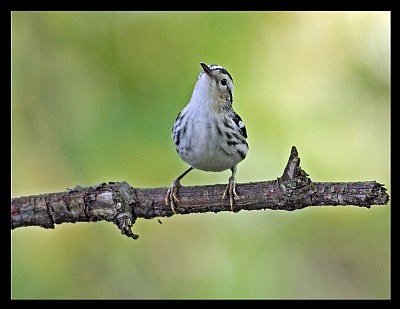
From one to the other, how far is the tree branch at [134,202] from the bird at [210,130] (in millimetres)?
155

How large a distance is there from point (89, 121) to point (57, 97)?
1.17 ft

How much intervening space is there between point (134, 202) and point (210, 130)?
0.63 m

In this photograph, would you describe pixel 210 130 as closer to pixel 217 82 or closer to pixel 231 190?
pixel 217 82

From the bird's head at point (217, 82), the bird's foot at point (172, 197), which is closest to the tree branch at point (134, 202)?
the bird's foot at point (172, 197)

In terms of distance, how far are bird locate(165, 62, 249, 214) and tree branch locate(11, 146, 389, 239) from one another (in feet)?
0.51

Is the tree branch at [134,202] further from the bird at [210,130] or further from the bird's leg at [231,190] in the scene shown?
the bird at [210,130]

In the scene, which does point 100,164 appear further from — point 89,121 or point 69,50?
point 69,50

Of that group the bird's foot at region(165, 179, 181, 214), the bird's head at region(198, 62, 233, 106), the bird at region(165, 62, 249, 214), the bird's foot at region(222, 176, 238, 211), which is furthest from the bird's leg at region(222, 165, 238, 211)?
the bird's head at region(198, 62, 233, 106)

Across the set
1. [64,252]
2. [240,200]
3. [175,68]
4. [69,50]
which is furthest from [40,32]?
[240,200]

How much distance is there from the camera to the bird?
326 cm

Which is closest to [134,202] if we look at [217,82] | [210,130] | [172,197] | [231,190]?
[172,197]

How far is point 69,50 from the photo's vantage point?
4215 millimetres

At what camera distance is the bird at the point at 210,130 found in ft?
10.7

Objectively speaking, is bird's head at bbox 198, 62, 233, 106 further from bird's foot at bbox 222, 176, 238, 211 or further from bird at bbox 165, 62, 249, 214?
bird's foot at bbox 222, 176, 238, 211
